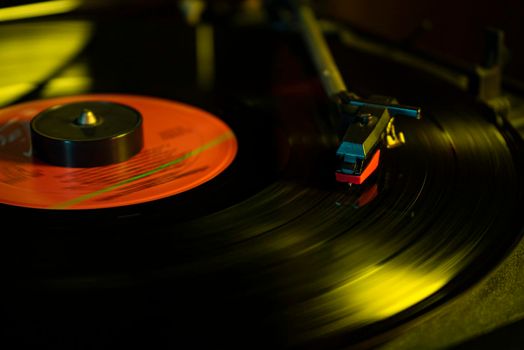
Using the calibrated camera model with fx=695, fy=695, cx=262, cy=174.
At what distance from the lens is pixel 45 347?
47 centimetres

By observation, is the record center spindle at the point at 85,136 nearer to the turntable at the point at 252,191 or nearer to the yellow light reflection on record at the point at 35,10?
the turntable at the point at 252,191

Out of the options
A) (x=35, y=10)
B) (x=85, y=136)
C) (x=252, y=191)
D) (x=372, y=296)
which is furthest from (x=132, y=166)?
(x=35, y=10)

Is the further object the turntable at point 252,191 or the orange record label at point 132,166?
the orange record label at point 132,166

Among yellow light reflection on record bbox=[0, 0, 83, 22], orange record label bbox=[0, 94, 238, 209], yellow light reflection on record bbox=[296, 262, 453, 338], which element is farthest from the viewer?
yellow light reflection on record bbox=[0, 0, 83, 22]

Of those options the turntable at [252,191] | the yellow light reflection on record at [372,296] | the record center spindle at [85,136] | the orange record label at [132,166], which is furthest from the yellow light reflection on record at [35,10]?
the yellow light reflection on record at [372,296]

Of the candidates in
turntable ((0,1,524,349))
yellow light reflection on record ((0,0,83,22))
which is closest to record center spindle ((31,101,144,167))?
turntable ((0,1,524,349))

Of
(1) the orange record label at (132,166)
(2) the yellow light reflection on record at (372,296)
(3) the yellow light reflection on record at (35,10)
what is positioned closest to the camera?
(2) the yellow light reflection on record at (372,296)

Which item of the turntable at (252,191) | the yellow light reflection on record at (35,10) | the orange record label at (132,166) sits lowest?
the orange record label at (132,166)

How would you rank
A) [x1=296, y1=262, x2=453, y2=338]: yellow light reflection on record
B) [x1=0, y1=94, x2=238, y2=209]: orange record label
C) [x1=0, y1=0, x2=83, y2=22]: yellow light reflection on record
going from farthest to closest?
[x1=0, y1=0, x2=83, y2=22]: yellow light reflection on record < [x1=0, y1=94, x2=238, y2=209]: orange record label < [x1=296, y1=262, x2=453, y2=338]: yellow light reflection on record

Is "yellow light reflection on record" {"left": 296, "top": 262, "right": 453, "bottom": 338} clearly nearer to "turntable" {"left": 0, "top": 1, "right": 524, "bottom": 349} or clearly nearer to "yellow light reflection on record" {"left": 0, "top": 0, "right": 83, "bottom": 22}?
"turntable" {"left": 0, "top": 1, "right": 524, "bottom": 349}

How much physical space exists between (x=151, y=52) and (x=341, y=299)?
719 mm

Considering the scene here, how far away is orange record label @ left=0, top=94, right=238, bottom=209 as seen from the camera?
72 cm

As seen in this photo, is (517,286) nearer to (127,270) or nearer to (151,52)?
(127,270)

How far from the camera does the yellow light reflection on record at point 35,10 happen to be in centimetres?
113
